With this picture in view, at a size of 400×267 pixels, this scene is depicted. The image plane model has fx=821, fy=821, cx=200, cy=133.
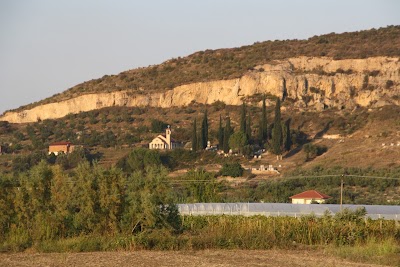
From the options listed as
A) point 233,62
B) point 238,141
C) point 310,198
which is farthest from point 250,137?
point 310,198

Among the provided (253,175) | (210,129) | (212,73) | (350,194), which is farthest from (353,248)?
(212,73)

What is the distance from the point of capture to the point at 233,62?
10369 cm

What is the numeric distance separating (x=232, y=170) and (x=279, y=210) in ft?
93.1

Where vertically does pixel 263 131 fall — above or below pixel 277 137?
above

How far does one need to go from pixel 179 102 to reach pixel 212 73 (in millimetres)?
6564

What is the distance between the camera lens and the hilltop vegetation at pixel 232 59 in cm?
9750

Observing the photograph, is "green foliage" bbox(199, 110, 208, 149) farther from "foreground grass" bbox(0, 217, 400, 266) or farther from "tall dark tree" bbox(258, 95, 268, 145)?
"foreground grass" bbox(0, 217, 400, 266)

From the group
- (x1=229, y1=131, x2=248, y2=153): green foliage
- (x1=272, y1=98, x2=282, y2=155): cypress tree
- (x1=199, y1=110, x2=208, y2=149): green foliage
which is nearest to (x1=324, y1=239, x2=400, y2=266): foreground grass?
(x1=272, y1=98, x2=282, y2=155): cypress tree

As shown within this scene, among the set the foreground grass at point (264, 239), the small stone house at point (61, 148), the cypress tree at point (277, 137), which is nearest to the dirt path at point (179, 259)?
the foreground grass at point (264, 239)

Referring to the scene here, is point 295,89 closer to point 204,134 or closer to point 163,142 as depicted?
point 204,134

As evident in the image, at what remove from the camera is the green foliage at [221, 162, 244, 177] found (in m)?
61.6

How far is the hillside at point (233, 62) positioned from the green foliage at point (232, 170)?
32.6m

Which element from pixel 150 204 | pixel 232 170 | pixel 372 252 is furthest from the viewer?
pixel 232 170

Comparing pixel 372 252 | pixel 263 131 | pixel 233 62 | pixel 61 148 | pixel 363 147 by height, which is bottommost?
pixel 372 252
